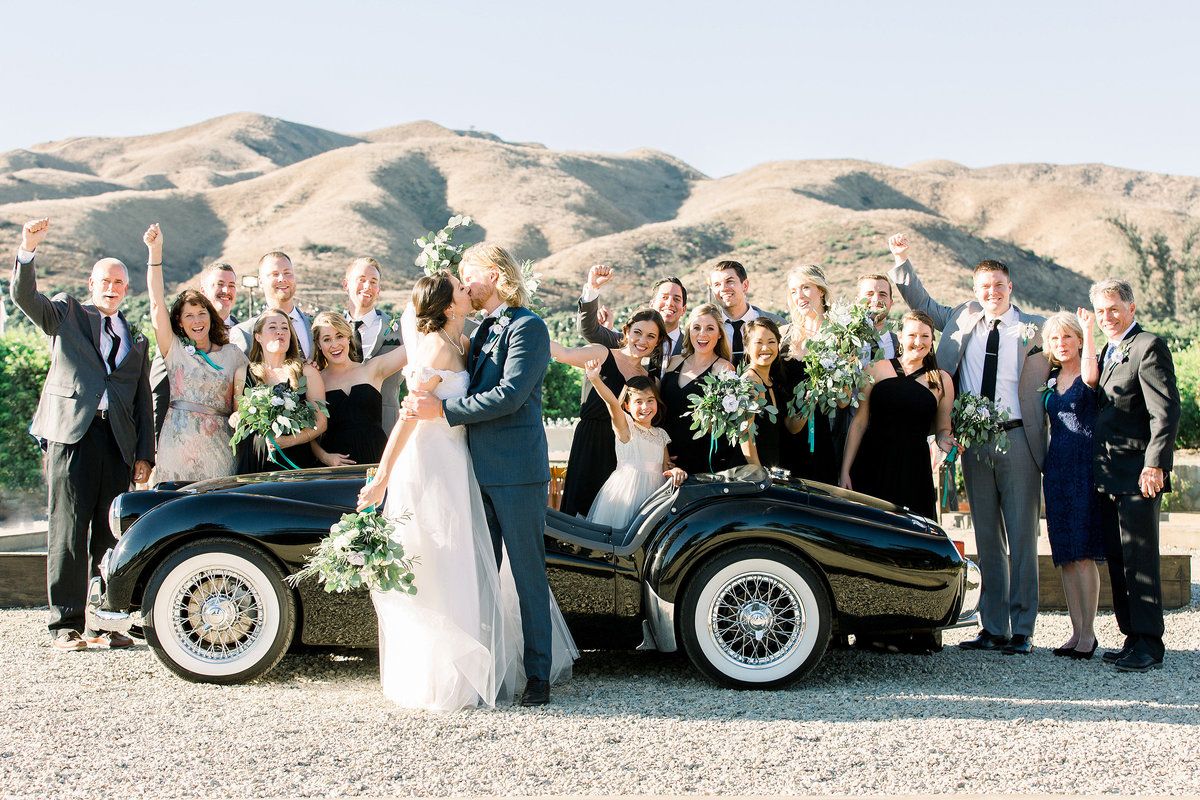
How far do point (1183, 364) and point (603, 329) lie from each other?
1414cm

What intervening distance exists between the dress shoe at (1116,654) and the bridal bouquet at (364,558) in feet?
14.2

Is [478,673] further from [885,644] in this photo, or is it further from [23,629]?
[23,629]

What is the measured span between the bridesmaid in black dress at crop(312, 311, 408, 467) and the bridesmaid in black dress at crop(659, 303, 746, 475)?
5.89 feet

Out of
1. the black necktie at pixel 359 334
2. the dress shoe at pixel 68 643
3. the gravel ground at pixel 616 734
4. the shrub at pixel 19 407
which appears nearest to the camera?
the gravel ground at pixel 616 734

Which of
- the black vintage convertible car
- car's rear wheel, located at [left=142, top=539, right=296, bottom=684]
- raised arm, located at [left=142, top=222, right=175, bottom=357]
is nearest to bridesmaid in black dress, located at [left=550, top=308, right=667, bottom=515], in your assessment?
the black vintage convertible car

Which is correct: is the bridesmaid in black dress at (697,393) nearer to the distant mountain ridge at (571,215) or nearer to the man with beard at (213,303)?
the man with beard at (213,303)

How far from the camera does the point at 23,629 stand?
7168 millimetres

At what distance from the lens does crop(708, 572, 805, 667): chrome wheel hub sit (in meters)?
5.56

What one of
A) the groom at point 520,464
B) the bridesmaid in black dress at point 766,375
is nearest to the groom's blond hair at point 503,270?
the groom at point 520,464

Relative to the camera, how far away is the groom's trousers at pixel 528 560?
528 cm

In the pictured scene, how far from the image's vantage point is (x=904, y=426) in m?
6.98

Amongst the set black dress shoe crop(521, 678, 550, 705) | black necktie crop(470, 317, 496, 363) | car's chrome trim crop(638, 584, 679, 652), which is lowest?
black dress shoe crop(521, 678, 550, 705)

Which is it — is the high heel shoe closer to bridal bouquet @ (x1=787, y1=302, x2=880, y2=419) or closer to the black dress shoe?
bridal bouquet @ (x1=787, y1=302, x2=880, y2=419)

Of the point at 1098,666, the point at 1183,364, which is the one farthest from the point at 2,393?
the point at 1183,364
